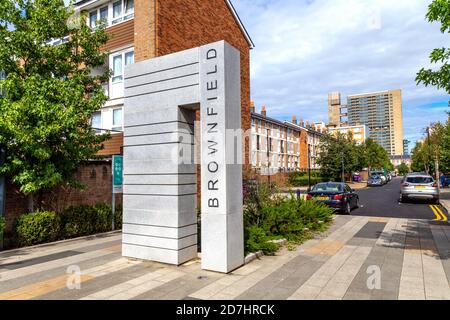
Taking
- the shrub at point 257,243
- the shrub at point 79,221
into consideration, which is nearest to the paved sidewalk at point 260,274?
the shrub at point 257,243

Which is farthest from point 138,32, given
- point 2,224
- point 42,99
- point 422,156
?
point 422,156

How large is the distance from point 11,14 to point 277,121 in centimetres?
4387

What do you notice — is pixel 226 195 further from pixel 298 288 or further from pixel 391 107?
pixel 391 107

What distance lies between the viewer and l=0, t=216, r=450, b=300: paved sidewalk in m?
4.87

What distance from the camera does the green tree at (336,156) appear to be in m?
40.7

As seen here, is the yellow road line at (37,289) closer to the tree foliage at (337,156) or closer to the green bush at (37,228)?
the green bush at (37,228)

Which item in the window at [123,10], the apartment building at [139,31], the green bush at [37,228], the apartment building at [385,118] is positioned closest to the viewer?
the green bush at [37,228]

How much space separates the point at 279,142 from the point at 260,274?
154 ft

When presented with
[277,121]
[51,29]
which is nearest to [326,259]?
[51,29]

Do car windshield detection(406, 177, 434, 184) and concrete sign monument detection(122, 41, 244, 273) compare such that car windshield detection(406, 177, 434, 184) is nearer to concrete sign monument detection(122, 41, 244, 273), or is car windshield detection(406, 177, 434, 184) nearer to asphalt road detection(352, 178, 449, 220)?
asphalt road detection(352, 178, 449, 220)

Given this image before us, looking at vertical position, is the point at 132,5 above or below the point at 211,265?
above

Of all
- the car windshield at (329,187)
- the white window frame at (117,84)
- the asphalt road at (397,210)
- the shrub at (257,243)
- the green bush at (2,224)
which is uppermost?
the white window frame at (117,84)

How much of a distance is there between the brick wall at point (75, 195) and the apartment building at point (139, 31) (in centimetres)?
284

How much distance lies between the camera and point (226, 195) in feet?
19.2
